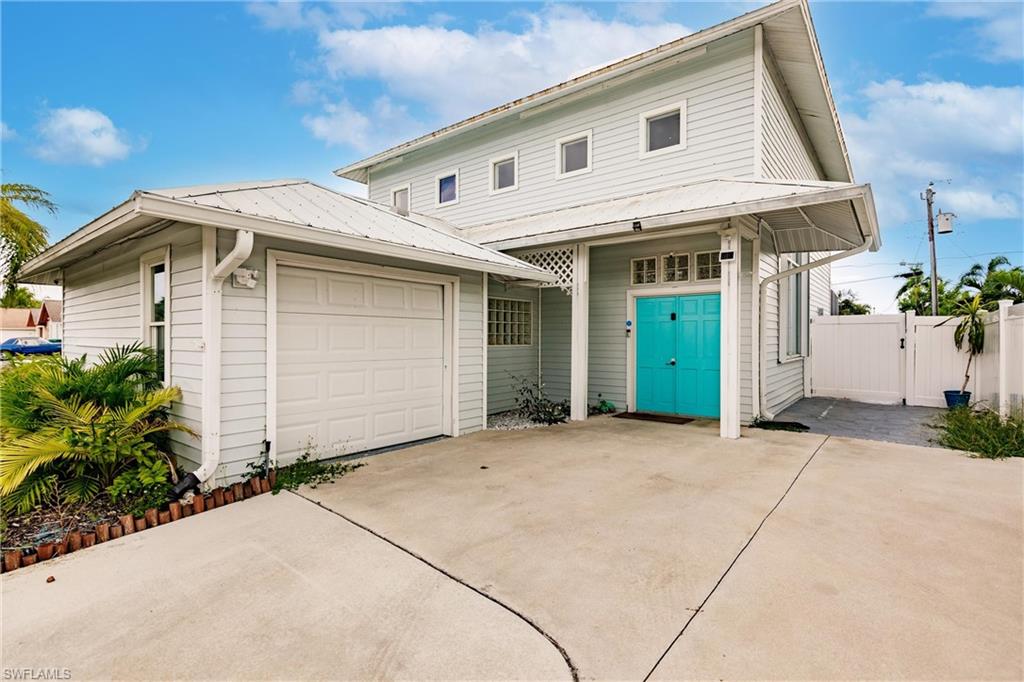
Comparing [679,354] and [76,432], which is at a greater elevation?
[679,354]

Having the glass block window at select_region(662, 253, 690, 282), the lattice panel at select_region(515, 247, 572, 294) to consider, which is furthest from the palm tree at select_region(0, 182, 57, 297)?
the glass block window at select_region(662, 253, 690, 282)

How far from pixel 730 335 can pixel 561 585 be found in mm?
4614

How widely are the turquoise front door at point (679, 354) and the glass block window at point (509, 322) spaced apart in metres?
2.17

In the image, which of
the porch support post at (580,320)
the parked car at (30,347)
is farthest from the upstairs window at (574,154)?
the parked car at (30,347)

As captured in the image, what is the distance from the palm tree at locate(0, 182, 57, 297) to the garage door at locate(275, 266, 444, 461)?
10.3 m

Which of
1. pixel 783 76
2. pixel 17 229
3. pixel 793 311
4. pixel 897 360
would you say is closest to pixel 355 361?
pixel 783 76

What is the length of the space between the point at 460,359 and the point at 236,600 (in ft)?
14.1

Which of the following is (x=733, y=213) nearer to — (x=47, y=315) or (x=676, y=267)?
Result: (x=676, y=267)

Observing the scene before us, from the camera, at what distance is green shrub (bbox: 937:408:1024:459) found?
5.27 m

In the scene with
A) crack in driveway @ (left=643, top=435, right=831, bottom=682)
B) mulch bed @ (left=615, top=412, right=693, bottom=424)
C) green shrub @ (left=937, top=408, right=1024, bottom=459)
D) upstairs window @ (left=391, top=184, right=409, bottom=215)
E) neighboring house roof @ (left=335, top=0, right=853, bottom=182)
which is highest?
neighboring house roof @ (left=335, top=0, right=853, bottom=182)

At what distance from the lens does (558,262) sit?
7781mm

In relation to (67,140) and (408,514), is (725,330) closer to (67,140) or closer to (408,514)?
(408,514)

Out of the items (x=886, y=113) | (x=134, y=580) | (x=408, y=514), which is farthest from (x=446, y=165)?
(x=886, y=113)

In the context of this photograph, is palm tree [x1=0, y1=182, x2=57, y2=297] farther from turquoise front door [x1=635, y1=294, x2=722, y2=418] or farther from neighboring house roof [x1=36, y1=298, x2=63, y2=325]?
neighboring house roof [x1=36, y1=298, x2=63, y2=325]
